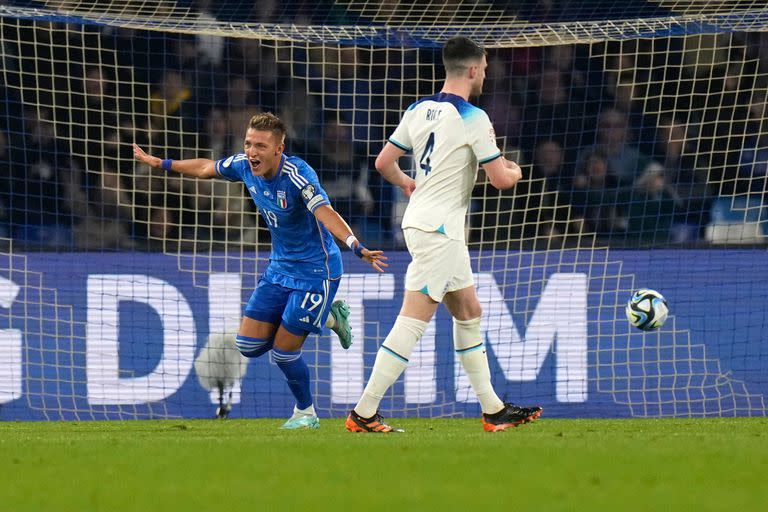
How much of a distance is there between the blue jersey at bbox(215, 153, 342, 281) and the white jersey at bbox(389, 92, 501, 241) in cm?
119

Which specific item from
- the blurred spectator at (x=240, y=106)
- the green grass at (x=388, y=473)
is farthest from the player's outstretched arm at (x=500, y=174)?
the blurred spectator at (x=240, y=106)

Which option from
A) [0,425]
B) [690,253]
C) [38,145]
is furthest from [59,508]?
[38,145]

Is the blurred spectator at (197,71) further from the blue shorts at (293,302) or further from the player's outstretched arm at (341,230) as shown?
the player's outstretched arm at (341,230)

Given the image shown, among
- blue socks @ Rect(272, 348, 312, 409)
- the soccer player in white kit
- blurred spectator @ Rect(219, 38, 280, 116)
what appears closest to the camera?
the soccer player in white kit

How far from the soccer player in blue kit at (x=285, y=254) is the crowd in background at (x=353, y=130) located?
107 inches

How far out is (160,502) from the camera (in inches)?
148

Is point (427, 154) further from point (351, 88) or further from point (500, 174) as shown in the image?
point (351, 88)

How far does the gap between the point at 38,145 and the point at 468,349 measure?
19.1 feet

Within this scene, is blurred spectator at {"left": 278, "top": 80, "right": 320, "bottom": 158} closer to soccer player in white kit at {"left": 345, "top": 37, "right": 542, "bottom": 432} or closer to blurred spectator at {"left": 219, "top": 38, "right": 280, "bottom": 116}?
blurred spectator at {"left": 219, "top": 38, "right": 280, "bottom": 116}

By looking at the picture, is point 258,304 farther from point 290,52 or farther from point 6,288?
point 290,52

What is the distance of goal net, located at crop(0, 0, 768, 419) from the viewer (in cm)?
1004

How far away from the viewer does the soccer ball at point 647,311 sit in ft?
27.9

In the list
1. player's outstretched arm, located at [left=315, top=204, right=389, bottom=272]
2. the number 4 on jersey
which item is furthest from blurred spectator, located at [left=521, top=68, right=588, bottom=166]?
the number 4 on jersey

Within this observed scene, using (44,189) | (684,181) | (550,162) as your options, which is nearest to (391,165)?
(550,162)
